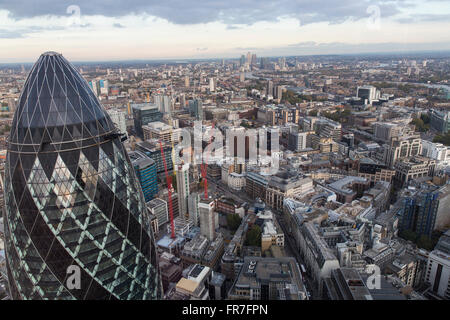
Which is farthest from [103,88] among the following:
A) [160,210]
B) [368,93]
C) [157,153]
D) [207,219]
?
[207,219]

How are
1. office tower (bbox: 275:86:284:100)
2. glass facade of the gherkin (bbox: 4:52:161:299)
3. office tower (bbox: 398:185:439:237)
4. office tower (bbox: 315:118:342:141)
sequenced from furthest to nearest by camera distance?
1. office tower (bbox: 275:86:284:100)
2. office tower (bbox: 315:118:342:141)
3. office tower (bbox: 398:185:439:237)
4. glass facade of the gherkin (bbox: 4:52:161:299)

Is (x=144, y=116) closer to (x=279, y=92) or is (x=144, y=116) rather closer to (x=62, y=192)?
(x=279, y=92)

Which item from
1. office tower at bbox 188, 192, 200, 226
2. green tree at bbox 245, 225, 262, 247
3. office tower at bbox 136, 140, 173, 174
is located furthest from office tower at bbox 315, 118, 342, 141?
office tower at bbox 188, 192, 200, 226

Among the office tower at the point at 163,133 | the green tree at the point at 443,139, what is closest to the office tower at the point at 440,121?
the green tree at the point at 443,139

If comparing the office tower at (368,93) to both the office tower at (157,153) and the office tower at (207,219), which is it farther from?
the office tower at (207,219)

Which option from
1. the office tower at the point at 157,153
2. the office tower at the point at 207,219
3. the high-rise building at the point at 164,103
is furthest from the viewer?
the high-rise building at the point at 164,103

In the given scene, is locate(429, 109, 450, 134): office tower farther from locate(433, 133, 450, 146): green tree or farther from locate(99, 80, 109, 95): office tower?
locate(99, 80, 109, 95): office tower
